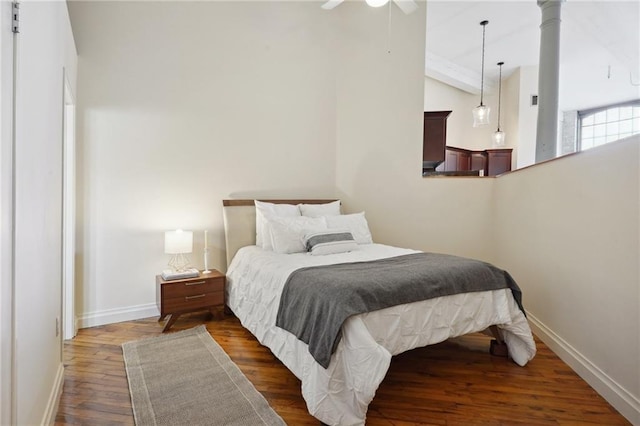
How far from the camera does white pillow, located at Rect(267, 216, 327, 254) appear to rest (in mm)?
3109

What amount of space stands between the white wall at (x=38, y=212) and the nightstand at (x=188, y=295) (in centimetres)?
85

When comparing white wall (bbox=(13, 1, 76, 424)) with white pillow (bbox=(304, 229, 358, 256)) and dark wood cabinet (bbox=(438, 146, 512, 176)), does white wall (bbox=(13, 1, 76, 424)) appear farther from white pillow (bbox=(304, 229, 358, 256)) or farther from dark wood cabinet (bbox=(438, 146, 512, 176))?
dark wood cabinet (bbox=(438, 146, 512, 176))

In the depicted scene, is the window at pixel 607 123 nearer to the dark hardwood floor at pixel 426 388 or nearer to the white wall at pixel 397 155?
the white wall at pixel 397 155

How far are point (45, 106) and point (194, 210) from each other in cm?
189

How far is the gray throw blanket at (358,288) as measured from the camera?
1.78 metres

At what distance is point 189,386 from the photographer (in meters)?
2.12

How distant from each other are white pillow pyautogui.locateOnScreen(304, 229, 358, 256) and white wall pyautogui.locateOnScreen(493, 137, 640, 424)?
160cm

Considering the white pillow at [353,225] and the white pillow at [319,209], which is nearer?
the white pillow at [353,225]

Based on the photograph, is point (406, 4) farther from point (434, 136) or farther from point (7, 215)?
point (7, 215)

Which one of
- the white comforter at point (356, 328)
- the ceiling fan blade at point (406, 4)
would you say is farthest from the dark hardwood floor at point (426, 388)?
the ceiling fan blade at point (406, 4)

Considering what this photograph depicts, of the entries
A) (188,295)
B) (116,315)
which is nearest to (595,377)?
(188,295)

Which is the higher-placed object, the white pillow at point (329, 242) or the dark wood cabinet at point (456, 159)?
the dark wood cabinet at point (456, 159)

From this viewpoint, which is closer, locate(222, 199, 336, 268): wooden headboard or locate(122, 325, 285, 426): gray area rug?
locate(122, 325, 285, 426): gray area rug

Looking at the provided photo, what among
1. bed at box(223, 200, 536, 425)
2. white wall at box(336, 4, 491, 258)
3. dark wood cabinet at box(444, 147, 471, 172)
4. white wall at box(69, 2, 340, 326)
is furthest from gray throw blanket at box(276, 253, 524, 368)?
dark wood cabinet at box(444, 147, 471, 172)
